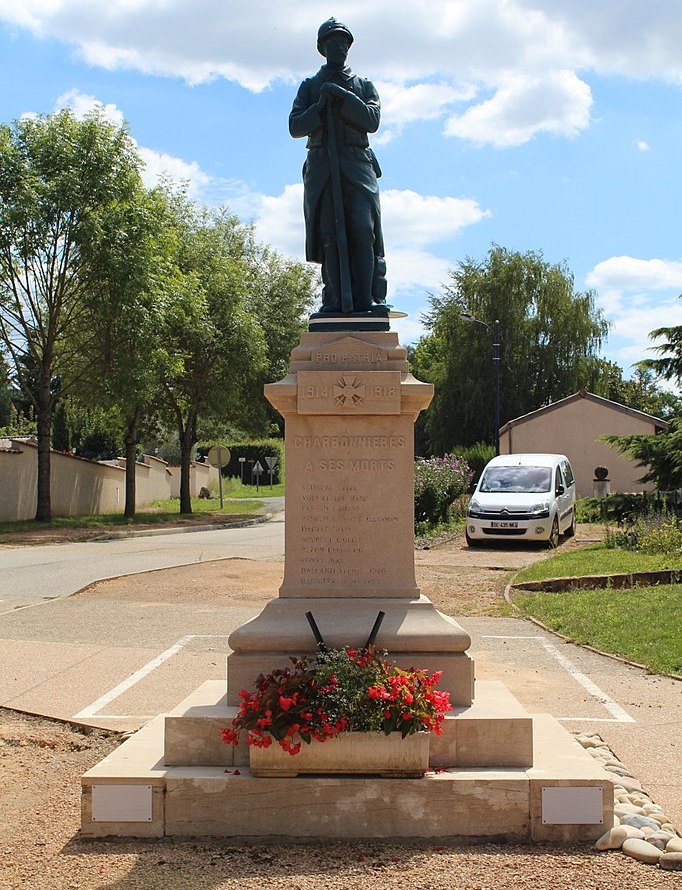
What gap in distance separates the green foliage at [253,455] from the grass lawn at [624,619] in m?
49.7

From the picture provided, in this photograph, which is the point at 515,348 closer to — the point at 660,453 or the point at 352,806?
the point at 660,453

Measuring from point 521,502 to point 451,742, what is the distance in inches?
617

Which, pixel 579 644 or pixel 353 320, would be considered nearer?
pixel 353 320

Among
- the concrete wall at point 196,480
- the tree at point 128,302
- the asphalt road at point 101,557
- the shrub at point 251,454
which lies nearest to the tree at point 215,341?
the tree at point 128,302

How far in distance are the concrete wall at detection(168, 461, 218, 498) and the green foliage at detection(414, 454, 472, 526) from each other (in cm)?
2823

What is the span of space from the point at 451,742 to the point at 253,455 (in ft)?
194

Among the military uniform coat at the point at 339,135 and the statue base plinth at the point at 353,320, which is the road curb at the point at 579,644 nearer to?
the statue base plinth at the point at 353,320

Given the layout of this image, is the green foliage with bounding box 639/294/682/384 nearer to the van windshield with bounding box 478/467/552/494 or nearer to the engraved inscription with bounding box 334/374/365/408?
the van windshield with bounding box 478/467/552/494

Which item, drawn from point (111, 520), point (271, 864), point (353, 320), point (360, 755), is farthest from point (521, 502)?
point (271, 864)

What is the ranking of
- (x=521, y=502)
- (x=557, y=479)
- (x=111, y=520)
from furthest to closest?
(x=111, y=520), (x=557, y=479), (x=521, y=502)

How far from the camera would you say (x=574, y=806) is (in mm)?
4609

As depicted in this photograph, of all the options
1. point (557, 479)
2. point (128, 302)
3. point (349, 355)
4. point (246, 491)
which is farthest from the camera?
point (246, 491)

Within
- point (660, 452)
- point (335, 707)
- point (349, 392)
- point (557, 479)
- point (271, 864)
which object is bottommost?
point (271, 864)

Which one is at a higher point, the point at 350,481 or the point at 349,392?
the point at 349,392
